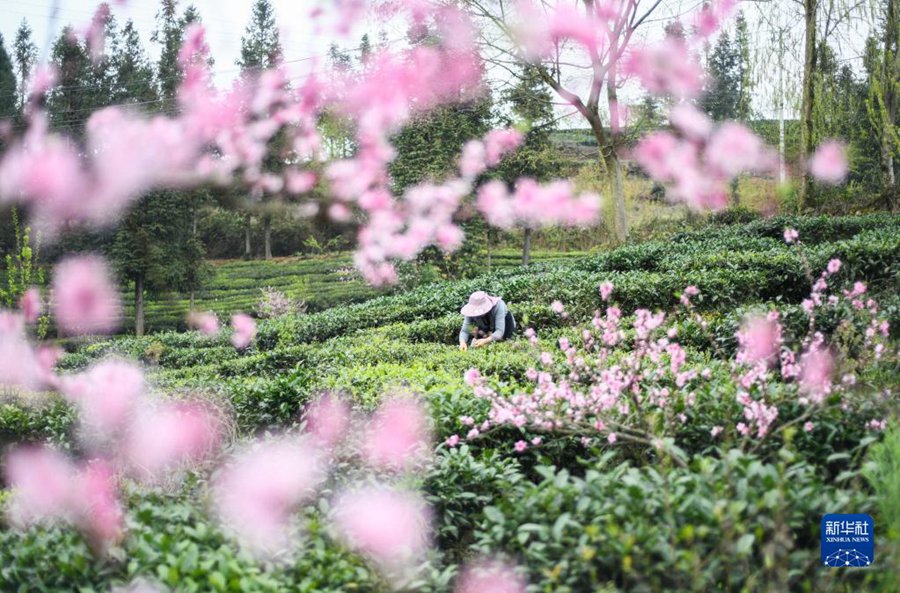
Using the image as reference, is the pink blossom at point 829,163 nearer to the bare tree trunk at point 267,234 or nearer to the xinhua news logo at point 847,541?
the bare tree trunk at point 267,234

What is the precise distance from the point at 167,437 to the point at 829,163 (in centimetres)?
1064

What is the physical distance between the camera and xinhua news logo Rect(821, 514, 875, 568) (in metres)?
1.46

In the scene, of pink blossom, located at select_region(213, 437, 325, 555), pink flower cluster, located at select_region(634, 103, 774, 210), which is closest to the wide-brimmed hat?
pink blossom, located at select_region(213, 437, 325, 555)

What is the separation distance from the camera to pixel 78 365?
8.78m

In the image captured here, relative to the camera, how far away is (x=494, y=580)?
157 centimetres

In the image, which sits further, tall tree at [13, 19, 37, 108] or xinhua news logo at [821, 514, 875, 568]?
tall tree at [13, 19, 37, 108]

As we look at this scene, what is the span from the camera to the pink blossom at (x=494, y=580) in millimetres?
1539

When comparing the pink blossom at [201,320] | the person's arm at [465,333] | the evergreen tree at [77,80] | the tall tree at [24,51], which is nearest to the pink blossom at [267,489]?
the person's arm at [465,333]

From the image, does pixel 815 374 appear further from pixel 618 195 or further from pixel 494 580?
pixel 618 195

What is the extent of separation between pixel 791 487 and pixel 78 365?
916cm

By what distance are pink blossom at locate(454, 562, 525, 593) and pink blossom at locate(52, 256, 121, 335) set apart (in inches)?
419

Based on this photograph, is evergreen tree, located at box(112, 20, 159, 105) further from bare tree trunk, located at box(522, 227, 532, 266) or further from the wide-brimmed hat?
the wide-brimmed hat

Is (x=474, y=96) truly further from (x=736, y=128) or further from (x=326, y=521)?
(x=326, y=521)

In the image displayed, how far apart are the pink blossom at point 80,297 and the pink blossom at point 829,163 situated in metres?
11.2
